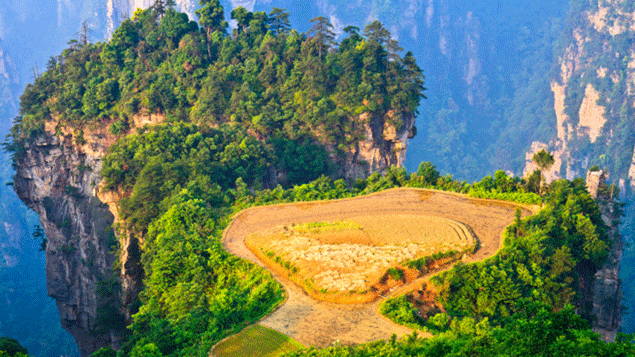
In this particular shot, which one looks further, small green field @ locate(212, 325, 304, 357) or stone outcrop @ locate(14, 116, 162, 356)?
stone outcrop @ locate(14, 116, 162, 356)

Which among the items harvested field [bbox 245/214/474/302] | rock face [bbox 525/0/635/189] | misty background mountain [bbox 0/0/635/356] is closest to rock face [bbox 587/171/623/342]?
harvested field [bbox 245/214/474/302]

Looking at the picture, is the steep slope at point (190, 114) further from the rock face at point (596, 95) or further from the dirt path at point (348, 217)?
the rock face at point (596, 95)

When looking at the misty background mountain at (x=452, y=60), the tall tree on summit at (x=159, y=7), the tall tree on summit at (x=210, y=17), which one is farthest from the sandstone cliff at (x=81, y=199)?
the misty background mountain at (x=452, y=60)

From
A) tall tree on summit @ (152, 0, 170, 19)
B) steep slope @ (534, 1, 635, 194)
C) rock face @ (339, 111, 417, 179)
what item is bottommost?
rock face @ (339, 111, 417, 179)

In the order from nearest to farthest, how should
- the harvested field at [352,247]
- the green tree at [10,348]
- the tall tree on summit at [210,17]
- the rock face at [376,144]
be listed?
the green tree at [10,348] < the harvested field at [352,247] < the rock face at [376,144] < the tall tree on summit at [210,17]

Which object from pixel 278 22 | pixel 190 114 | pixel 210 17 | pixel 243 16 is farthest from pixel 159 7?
pixel 190 114

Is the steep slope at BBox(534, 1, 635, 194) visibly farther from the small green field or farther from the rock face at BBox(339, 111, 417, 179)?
the small green field
